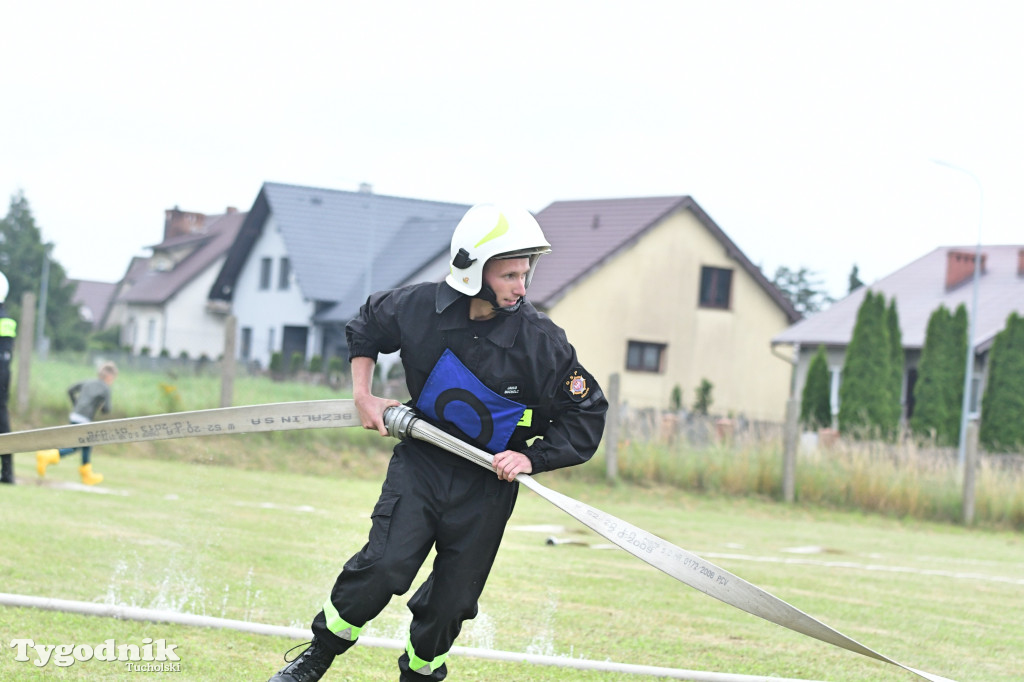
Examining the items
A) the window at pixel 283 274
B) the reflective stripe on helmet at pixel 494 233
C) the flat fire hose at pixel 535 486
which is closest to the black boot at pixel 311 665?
the flat fire hose at pixel 535 486

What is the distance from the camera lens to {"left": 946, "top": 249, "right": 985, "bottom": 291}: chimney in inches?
1700

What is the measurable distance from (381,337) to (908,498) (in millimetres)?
17312

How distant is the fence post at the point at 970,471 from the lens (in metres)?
20.1

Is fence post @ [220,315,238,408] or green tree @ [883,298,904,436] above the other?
green tree @ [883,298,904,436]

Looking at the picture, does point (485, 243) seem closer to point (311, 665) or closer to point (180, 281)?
point (311, 665)

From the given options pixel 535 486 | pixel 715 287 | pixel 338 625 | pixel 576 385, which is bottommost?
pixel 338 625

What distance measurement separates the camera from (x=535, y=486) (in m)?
4.67

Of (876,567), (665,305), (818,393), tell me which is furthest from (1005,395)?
(876,567)

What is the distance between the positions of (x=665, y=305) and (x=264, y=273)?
1718 centimetres

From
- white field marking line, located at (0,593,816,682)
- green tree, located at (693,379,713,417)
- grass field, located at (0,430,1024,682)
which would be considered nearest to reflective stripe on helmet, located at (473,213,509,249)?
grass field, located at (0,430,1024,682)

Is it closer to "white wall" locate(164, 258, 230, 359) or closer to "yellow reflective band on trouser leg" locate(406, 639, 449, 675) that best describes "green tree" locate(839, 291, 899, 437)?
"yellow reflective band on trouser leg" locate(406, 639, 449, 675)

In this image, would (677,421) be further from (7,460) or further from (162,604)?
(162,604)

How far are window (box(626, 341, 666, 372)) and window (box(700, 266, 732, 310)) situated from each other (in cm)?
225

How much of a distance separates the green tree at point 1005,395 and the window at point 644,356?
13.3 meters
